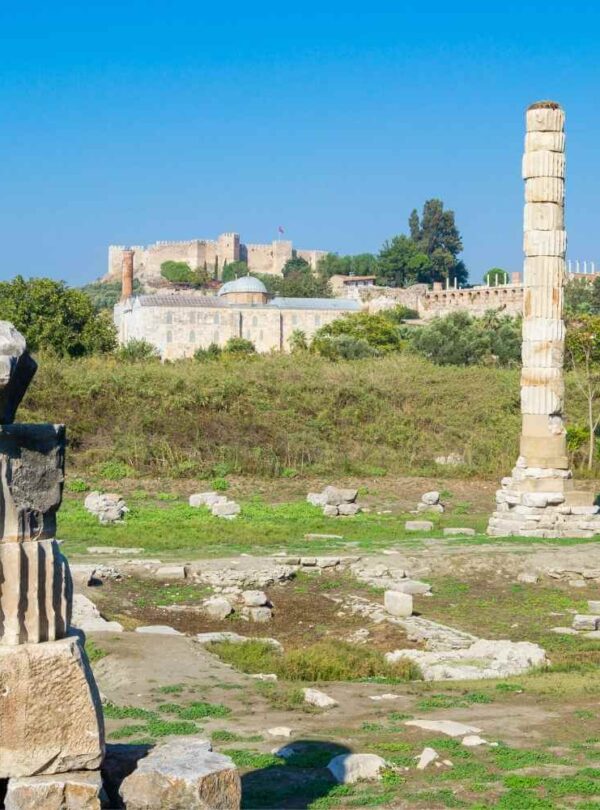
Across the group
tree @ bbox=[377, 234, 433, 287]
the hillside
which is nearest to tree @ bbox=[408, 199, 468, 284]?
tree @ bbox=[377, 234, 433, 287]

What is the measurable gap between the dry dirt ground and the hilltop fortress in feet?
313

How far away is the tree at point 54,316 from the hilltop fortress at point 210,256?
65.8m

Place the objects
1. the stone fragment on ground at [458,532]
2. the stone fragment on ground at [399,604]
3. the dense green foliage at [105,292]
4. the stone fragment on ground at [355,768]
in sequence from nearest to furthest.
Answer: the stone fragment on ground at [355,768]
the stone fragment on ground at [399,604]
the stone fragment on ground at [458,532]
the dense green foliage at [105,292]

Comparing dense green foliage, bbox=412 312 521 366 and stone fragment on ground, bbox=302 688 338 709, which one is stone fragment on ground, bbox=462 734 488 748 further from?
dense green foliage, bbox=412 312 521 366

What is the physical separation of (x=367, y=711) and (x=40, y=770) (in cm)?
482

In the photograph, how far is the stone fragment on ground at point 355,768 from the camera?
304 inches

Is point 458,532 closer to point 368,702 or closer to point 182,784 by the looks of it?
point 368,702

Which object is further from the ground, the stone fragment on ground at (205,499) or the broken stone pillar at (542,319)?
the broken stone pillar at (542,319)

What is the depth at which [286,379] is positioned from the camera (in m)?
32.2

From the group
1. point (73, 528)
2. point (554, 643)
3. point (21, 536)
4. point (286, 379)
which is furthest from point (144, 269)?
point (21, 536)

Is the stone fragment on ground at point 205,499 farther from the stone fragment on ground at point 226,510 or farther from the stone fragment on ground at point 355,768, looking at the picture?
the stone fragment on ground at point 355,768

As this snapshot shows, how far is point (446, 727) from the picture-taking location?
9008 mm

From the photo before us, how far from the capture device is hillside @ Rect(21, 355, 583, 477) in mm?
27844

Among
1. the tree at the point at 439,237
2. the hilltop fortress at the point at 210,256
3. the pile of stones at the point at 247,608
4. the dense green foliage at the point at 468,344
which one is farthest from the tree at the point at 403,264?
the pile of stones at the point at 247,608
